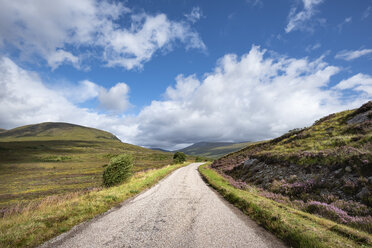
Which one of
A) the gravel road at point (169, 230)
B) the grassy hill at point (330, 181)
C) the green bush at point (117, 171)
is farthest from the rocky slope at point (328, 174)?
the green bush at point (117, 171)

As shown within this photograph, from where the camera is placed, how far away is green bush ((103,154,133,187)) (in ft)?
66.5

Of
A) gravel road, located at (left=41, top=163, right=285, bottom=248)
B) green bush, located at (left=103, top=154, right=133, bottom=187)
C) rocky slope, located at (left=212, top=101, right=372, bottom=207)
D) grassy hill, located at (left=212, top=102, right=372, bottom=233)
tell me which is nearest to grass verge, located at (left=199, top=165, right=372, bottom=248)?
gravel road, located at (left=41, top=163, right=285, bottom=248)

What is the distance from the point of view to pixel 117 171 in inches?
822

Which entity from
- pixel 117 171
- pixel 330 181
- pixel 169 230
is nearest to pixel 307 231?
pixel 169 230

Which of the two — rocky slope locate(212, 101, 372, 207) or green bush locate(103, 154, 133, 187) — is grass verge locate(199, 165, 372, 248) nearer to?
rocky slope locate(212, 101, 372, 207)

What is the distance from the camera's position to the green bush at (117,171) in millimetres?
20266

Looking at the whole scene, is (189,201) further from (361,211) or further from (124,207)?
(361,211)

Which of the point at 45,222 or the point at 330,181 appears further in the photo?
the point at 330,181

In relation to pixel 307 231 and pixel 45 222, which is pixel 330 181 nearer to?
pixel 307 231

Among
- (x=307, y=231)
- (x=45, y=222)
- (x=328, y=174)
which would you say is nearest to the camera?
(x=307, y=231)

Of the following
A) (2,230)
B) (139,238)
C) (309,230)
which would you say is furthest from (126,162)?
(309,230)

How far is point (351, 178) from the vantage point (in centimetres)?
1033

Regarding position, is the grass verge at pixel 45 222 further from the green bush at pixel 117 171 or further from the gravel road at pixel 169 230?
the green bush at pixel 117 171

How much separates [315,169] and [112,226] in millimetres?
15449
